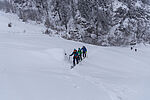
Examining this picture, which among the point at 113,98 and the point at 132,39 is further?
the point at 132,39

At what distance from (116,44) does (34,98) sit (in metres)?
23.4

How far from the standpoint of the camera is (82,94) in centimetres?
466

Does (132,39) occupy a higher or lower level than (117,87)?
higher

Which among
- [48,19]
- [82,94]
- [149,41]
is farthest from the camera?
[48,19]

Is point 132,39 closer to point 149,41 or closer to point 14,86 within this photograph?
point 149,41

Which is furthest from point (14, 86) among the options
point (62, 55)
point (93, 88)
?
point (62, 55)

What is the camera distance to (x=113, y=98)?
15.9 feet

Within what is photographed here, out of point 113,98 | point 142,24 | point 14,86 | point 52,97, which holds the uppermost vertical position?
point 142,24

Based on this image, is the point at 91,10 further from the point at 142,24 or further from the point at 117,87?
the point at 117,87

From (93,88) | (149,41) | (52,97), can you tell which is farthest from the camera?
(149,41)

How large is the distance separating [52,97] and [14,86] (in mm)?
1206

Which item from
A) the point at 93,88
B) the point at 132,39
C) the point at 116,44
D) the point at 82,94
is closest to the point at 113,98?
the point at 93,88

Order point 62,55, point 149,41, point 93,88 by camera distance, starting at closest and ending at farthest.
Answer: point 93,88 < point 62,55 < point 149,41

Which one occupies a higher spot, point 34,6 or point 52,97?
point 34,6
